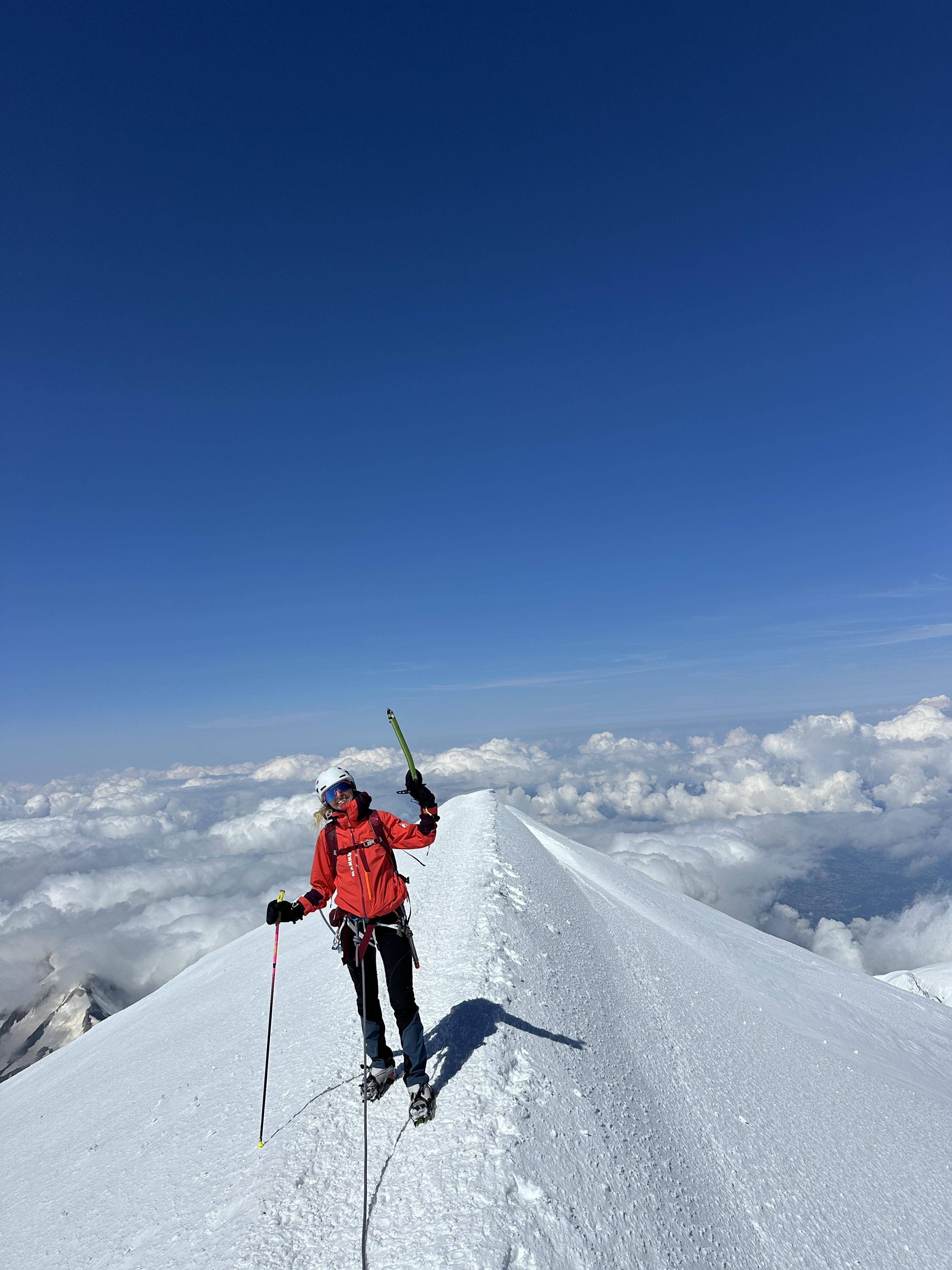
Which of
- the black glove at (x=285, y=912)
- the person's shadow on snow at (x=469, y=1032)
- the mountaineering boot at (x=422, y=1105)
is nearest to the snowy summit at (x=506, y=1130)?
the person's shadow on snow at (x=469, y=1032)

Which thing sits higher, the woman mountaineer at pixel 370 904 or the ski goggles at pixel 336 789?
the ski goggles at pixel 336 789

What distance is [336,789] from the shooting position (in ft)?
18.8

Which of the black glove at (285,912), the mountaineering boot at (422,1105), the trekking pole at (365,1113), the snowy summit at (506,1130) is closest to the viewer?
the trekking pole at (365,1113)

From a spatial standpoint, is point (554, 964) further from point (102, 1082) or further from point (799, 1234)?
point (102, 1082)

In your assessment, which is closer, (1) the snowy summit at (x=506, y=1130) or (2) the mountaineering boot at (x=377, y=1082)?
(1) the snowy summit at (x=506, y=1130)

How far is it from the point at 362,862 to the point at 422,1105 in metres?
2.17

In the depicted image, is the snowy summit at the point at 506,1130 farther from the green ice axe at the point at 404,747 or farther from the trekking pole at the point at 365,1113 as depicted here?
the green ice axe at the point at 404,747

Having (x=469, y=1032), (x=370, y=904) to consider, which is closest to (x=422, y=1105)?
(x=469, y=1032)

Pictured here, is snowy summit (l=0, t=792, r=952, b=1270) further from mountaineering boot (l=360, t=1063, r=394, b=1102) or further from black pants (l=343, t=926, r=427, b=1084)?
black pants (l=343, t=926, r=427, b=1084)

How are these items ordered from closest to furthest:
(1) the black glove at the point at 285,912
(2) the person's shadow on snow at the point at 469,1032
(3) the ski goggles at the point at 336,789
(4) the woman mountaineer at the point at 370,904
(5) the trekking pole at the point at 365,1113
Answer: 1. (5) the trekking pole at the point at 365,1113
2. (4) the woman mountaineer at the point at 370,904
3. (1) the black glove at the point at 285,912
4. (3) the ski goggles at the point at 336,789
5. (2) the person's shadow on snow at the point at 469,1032

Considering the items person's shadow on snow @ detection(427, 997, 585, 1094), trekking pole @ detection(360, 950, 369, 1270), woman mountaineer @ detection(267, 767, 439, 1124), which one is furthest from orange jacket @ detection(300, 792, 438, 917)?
person's shadow on snow @ detection(427, 997, 585, 1094)

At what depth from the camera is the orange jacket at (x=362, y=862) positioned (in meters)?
5.49

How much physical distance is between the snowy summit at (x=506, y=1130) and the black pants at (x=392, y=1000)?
1.42 feet

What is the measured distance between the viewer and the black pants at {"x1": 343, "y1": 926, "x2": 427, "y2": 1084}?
17.2 feet
